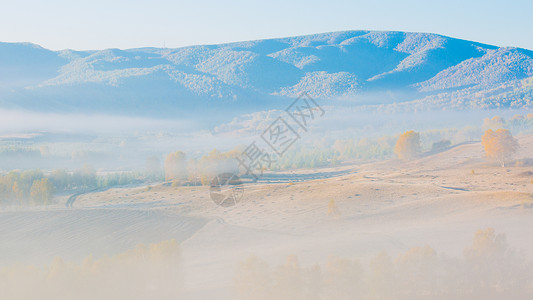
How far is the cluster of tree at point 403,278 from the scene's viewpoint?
27938 mm

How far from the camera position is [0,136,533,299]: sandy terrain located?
38156 millimetres

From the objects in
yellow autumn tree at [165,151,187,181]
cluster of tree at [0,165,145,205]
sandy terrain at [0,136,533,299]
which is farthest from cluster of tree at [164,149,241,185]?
cluster of tree at [0,165,145,205]

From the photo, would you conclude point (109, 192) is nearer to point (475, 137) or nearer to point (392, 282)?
point (392, 282)

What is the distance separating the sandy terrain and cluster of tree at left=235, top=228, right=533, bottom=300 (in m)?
3.40

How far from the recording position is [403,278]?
2894cm

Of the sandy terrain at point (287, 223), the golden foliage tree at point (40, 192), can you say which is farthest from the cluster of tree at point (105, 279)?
the golden foliage tree at point (40, 192)

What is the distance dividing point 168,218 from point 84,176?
4751 cm

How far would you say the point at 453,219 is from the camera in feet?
150

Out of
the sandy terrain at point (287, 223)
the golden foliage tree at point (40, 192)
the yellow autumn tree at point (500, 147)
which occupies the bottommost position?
the sandy terrain at point (287, 223)

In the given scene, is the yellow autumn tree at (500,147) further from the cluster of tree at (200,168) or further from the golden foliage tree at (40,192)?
the golden foliage tree at (40,192)

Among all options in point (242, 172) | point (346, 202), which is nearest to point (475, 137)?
point (242, 172)

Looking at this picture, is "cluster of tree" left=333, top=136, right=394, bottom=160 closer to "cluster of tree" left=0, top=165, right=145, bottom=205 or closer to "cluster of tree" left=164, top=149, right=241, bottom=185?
"cluster of tree" left=164, top=149, right=241, bottom=185

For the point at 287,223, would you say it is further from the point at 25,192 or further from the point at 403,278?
the point at 25,192

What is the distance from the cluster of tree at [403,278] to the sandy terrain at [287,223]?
3399 mm
